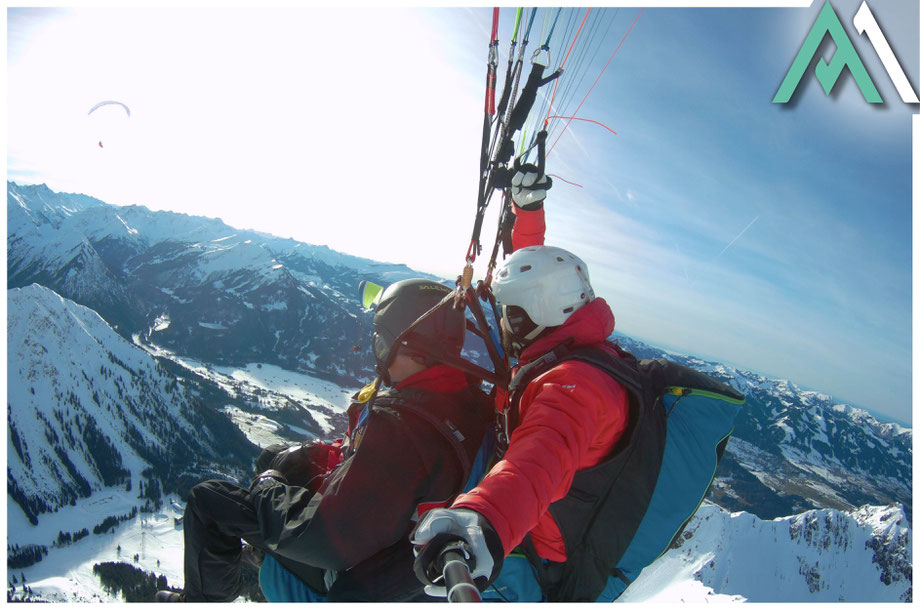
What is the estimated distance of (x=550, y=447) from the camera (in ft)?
8.43

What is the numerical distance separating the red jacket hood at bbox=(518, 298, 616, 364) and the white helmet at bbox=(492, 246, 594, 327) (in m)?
0.12

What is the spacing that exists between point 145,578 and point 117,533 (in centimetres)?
2120

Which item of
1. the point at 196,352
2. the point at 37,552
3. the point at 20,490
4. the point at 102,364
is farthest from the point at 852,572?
the point at 196,352

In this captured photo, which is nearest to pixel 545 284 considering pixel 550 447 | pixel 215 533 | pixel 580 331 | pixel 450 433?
pixel 580 331

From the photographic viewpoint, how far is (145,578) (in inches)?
2441

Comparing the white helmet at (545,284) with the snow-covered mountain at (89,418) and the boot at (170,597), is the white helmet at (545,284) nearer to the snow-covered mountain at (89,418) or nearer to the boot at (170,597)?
the boot at (170,597)

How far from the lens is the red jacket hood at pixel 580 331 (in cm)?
351

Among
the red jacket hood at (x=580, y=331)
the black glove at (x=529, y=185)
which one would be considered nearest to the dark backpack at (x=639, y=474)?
the red jacket hood at (x=580, y=331)

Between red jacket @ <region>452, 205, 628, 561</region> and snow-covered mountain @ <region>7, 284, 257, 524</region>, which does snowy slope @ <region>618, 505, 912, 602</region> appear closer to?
red jacket @ <region>452, 205, 628, 561</region>

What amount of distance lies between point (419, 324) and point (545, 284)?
1198mm

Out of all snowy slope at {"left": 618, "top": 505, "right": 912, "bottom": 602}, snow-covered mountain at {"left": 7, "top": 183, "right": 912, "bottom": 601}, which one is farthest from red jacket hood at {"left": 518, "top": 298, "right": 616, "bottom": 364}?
snowy slope at {"left": 618, "top": 505, "right": 912, "bottom": 602}

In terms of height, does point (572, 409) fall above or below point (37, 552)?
above

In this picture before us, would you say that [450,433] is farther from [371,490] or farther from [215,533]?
[215,533]

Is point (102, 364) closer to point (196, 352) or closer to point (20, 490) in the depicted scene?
point (20, 490)
